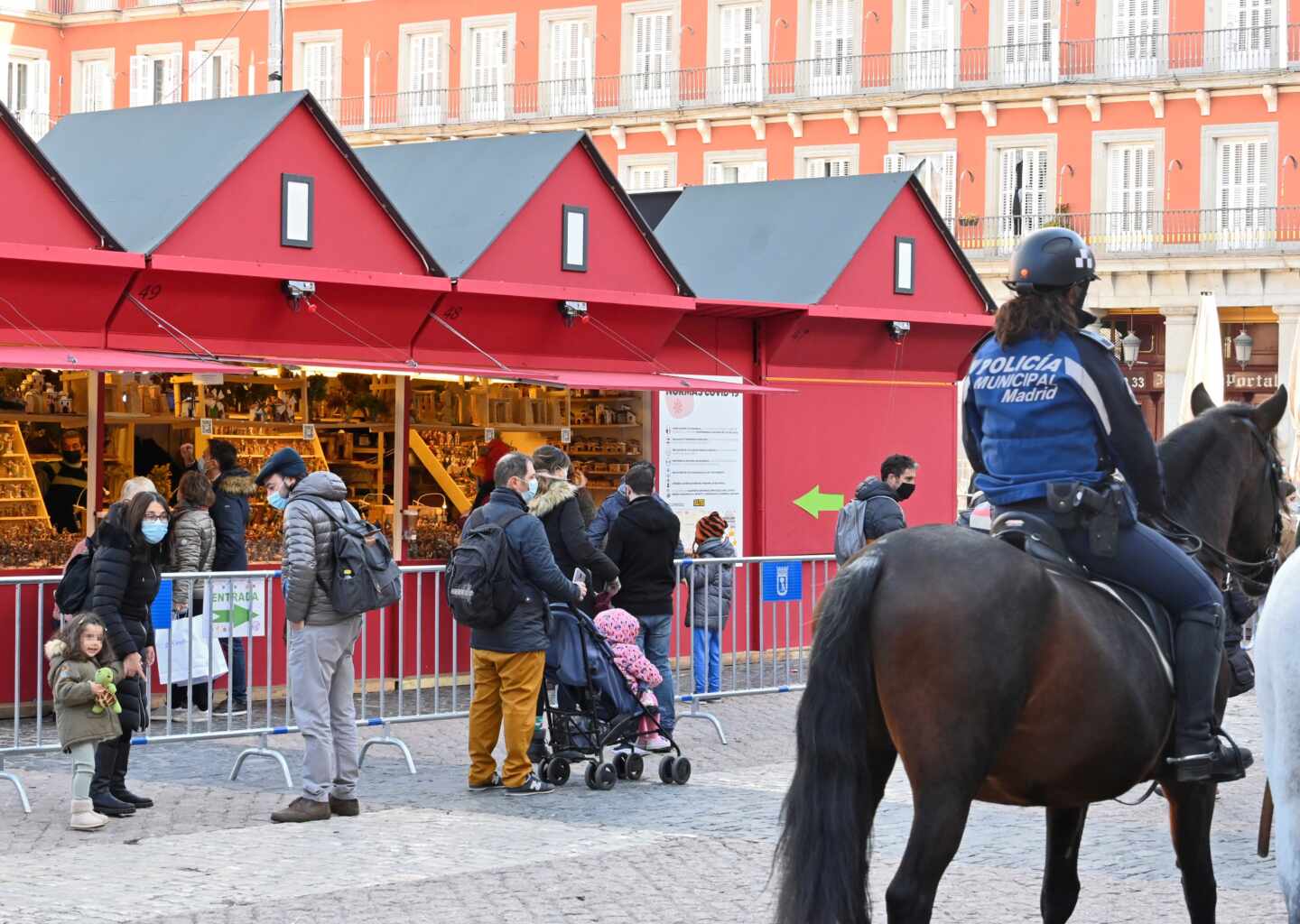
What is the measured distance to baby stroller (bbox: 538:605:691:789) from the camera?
11.9m

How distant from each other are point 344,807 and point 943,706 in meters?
5.24

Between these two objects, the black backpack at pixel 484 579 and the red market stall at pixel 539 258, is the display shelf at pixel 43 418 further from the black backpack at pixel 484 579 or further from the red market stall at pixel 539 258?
the black backpack at pixel 484 579

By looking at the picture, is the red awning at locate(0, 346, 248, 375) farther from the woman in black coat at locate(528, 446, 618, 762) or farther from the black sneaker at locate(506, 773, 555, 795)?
the black sneaker at locate(506, 773, 555, 795)

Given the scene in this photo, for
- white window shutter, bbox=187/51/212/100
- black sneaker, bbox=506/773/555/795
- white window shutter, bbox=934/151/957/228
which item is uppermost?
white window shutter, bbox=187/51/212/100

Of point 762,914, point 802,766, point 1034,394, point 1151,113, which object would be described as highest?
point 1151,113

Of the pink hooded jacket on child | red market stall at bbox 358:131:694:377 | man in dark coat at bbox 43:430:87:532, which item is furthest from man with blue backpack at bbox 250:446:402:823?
red market stall at bbox 358:131:694:377

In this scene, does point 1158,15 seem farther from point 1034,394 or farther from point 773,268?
point 1034,394

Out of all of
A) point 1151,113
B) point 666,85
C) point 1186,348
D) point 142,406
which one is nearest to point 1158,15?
point 1151,113

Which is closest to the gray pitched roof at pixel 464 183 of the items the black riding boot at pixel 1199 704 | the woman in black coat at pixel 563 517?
the woman in black coat at pixel 563 517

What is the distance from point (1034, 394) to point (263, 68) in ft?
166

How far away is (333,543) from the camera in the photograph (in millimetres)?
10688

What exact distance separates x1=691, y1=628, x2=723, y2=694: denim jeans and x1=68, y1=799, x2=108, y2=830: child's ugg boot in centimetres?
555

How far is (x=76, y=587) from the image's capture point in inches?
432

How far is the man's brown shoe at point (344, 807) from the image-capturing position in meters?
10.8
